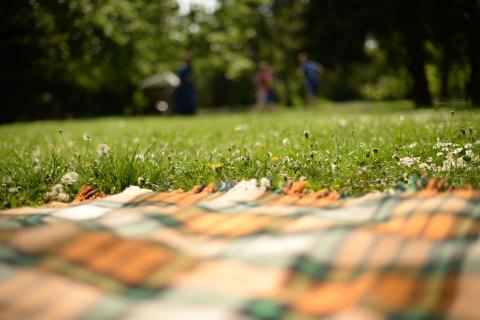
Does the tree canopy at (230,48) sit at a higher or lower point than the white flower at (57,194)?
higher

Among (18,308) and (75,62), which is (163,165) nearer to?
(18,308)

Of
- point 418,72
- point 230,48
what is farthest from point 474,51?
point 230,48

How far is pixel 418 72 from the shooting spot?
1504 centimetres

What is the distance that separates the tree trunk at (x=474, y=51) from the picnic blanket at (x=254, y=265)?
12005 mm

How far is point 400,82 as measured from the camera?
2662 centimetres

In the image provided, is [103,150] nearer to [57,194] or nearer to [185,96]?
[57,194]

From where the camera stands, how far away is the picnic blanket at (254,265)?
1360 mm

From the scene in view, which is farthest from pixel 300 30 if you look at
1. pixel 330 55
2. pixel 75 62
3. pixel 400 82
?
pixel 75 62

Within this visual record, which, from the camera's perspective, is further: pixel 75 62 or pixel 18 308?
pixel 75 62

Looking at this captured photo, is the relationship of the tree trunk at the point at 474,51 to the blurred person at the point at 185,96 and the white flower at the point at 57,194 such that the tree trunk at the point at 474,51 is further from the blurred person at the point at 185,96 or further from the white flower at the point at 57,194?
the white flower at the point at 57,194

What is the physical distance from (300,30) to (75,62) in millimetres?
21054

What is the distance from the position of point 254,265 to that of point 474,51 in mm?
13548

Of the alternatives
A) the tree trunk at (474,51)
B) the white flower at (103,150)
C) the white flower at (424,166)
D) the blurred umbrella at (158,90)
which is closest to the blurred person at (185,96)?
the tree trunk at (474,51)

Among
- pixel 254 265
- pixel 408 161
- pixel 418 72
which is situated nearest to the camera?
pixel 254 265
